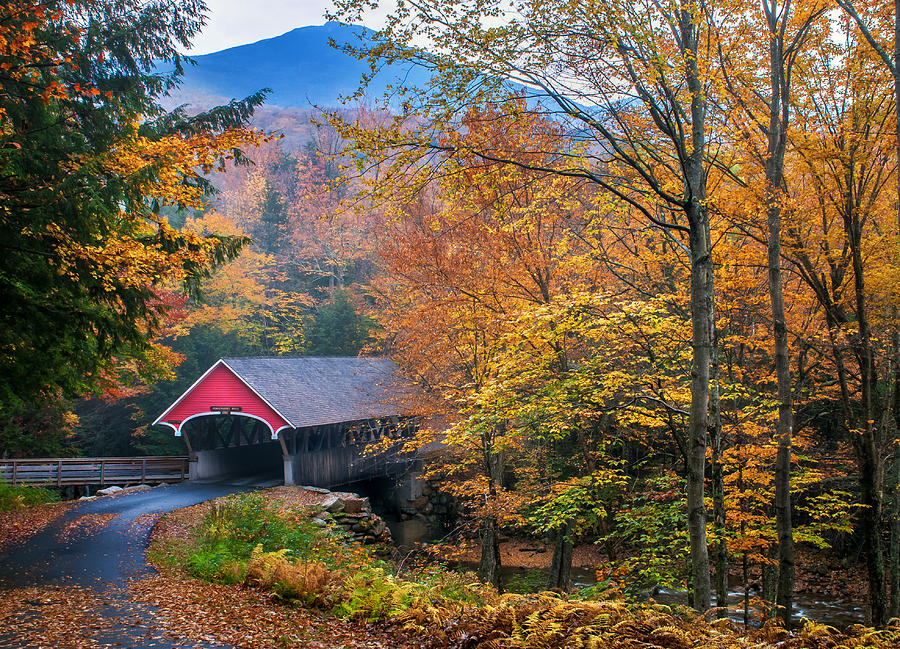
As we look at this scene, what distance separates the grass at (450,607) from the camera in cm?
412

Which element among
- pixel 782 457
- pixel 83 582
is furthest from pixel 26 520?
pixel 782 457

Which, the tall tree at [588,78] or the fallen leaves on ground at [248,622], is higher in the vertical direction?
the tall tree at [588,78]

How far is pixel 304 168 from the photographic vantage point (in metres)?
40.1

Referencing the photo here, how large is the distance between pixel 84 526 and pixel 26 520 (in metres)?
1.68

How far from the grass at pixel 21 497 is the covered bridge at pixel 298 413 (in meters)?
3.75

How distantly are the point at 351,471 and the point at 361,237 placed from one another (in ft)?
58.0

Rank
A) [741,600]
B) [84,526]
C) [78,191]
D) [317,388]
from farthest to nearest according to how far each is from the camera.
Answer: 1. [317,388]
2. [741,600]
3. [84,526]
4. [78,191]

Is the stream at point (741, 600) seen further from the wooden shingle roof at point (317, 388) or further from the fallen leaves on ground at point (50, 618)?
the fallen leaves on ground at point (50, 618)

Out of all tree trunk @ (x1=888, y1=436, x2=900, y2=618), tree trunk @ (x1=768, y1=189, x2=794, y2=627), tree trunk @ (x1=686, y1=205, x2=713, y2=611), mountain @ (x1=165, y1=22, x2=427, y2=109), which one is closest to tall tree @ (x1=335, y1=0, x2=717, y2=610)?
tree trunk @ (x1=686, y1=205, x2=713, y2=611)

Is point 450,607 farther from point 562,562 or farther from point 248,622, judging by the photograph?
point 562,562

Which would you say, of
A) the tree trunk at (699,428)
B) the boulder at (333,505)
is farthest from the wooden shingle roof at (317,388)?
the tree trunk at (699,428)

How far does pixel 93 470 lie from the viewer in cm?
1969

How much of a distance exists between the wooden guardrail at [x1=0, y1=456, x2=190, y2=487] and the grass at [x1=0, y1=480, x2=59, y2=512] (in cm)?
223

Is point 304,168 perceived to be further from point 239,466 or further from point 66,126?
point 66,126
